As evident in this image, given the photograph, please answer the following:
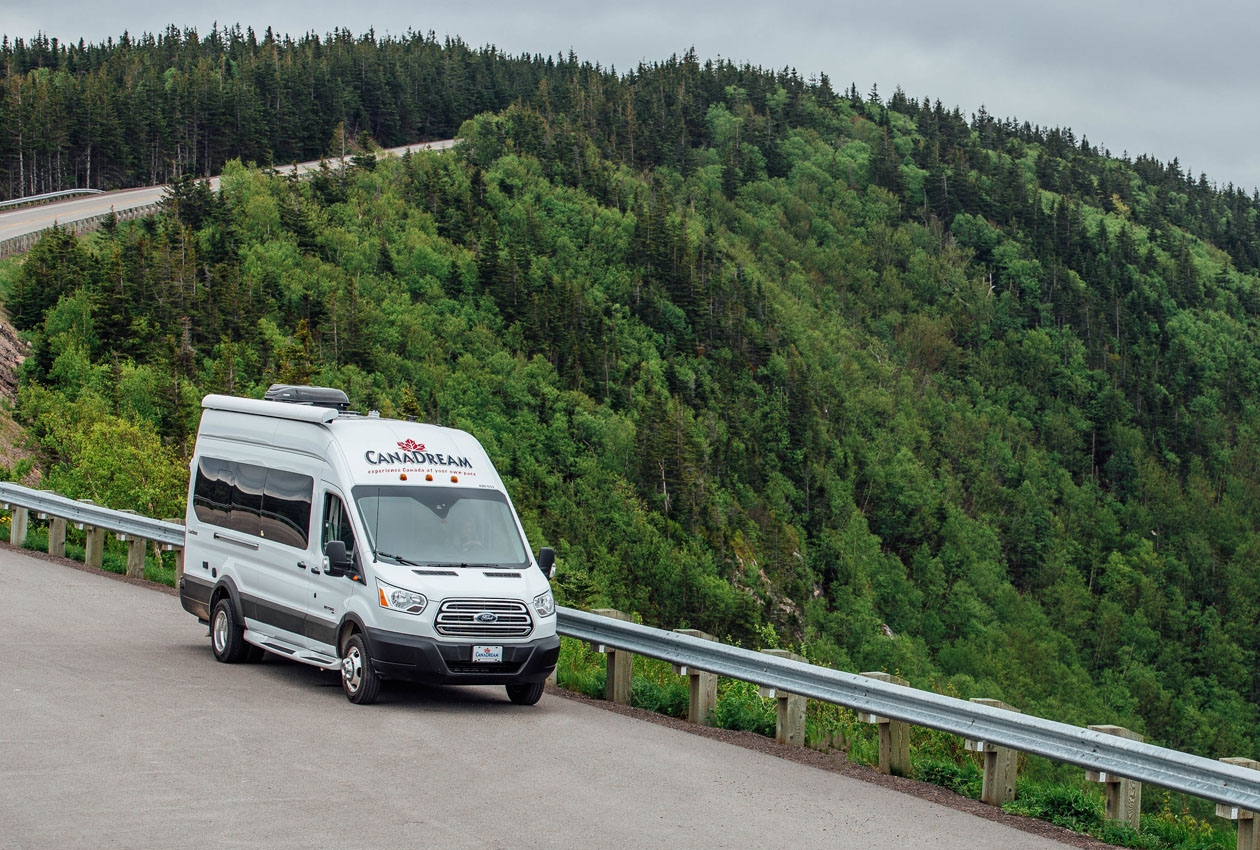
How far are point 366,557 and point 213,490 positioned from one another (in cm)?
336

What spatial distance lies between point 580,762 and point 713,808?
141cm

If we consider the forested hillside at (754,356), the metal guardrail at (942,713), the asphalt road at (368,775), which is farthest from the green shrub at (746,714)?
the forested hillside at (754,356)

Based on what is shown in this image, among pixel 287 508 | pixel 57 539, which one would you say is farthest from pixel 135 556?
pixel 287 508

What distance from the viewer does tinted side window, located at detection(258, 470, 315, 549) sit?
12.1 metres

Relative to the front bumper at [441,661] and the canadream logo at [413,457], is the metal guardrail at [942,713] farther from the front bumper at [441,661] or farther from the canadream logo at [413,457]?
the canadream logo at [413,457]

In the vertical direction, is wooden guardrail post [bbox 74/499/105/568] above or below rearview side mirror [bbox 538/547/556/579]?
below

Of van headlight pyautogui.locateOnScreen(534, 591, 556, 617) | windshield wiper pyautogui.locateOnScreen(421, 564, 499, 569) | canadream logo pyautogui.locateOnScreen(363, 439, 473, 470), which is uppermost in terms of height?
canadream logo pyautogui.locateOnScreen(363, 439, 473, 470)

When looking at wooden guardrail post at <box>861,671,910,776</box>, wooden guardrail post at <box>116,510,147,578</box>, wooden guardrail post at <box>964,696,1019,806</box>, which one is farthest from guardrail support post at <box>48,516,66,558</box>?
wooden guardrail post at <box>964,696,1019,806</box>

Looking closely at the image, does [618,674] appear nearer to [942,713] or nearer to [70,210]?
[942,713]

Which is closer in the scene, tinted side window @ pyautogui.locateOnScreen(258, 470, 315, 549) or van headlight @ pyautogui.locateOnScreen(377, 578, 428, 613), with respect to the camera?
van headlight @ pyautogui.locateOnScreen(377, 578, 428, 613)

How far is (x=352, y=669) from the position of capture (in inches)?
444

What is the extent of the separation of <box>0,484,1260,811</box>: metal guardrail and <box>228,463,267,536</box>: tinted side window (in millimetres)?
3248

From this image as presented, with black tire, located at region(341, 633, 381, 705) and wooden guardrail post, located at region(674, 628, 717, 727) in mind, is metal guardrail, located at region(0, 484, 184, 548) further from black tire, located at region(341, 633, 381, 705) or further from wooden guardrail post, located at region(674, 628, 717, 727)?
wooden guardrail post, located at region(674, 628, 717, 727)

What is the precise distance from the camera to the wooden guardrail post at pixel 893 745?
1010 centimetres
